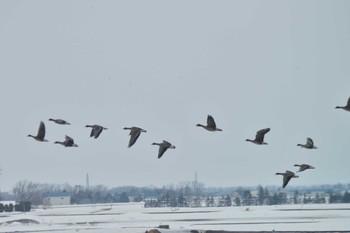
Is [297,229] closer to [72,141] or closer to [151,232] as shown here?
[151,232]

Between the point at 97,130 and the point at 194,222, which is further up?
the point at 97,130

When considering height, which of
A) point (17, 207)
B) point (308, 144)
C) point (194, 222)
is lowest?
point (194, 222)

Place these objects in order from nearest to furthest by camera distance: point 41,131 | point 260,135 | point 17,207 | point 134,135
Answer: point 134,135 < point 260,135 < point 41,131 < point 17,207

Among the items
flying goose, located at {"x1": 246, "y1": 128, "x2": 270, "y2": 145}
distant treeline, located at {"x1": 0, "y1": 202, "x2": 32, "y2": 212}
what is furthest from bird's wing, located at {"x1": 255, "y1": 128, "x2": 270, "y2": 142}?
distant treeline, located at {"x1": 0, "y1": 202, "x2": 32, "y2": 212}

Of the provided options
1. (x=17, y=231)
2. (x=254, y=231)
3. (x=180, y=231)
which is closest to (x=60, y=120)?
(x=180, y=231)

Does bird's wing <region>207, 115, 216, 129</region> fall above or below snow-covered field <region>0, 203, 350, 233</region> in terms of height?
above

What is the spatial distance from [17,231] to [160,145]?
60.8 meters

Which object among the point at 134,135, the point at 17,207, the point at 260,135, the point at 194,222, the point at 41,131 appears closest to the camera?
the point at 134,135

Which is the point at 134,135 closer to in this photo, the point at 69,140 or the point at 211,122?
the point at 69,140

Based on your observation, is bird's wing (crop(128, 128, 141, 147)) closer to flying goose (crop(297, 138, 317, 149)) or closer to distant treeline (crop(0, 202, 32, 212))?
flying goose (crop(297, 138, 317, 149))

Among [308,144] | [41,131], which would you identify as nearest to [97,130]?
[41,131]

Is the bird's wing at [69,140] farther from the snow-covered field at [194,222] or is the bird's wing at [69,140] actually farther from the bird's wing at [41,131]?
the snow-covered field at [194,222]

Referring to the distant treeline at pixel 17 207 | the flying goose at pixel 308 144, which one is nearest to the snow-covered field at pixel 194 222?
the flying goose at pixel 308 144

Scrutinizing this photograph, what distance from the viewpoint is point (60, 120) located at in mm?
29297
